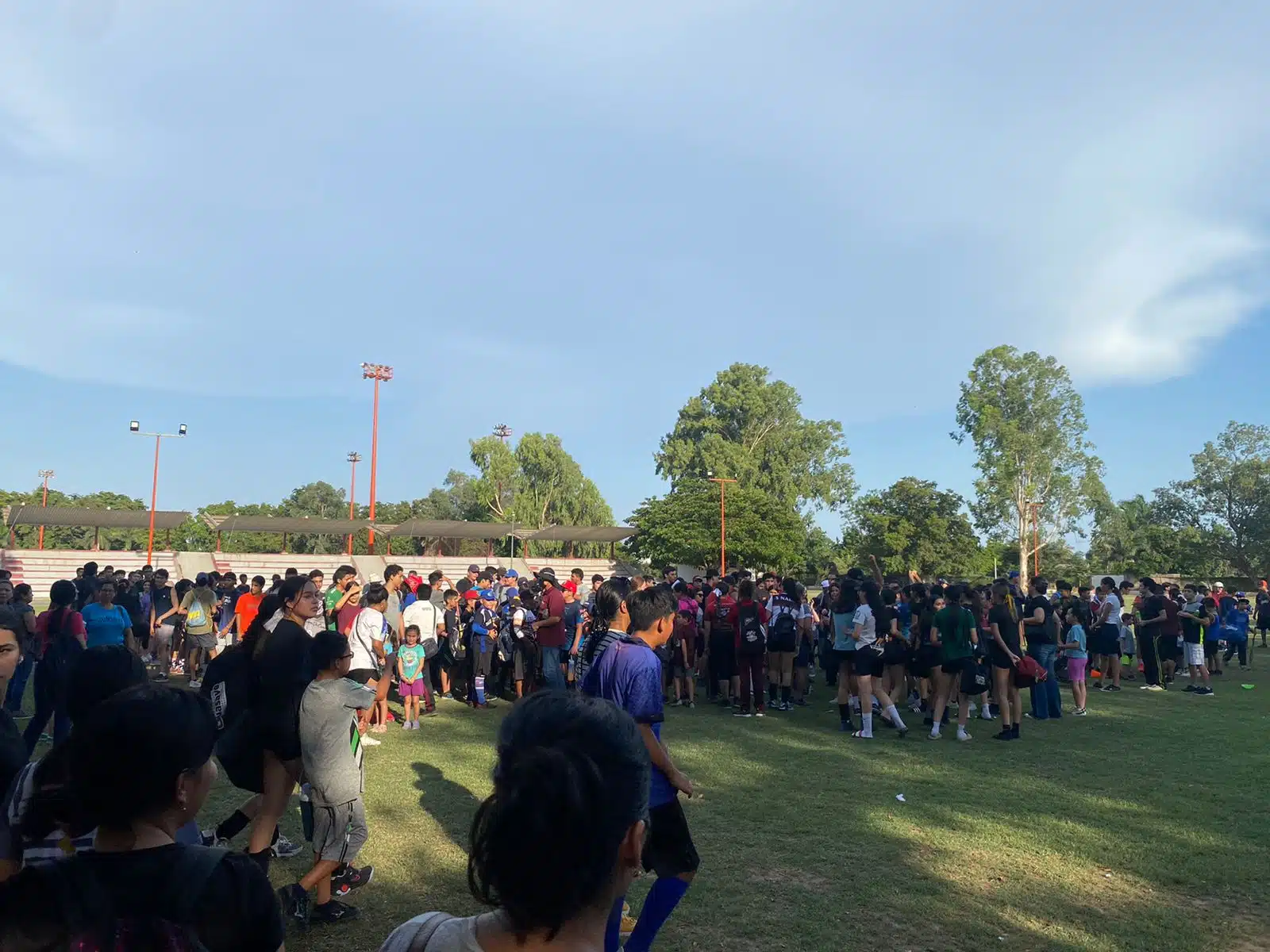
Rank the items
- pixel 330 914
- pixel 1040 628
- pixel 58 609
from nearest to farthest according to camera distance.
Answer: pixel 330 914, pixel 58 609, pixel 1040 628

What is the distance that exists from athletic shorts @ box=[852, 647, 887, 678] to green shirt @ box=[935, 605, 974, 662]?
81cm

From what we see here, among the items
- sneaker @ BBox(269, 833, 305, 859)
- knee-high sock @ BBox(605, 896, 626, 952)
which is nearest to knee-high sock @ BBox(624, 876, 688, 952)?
knee-high sock @ BBox(605, 896, 626, 952)

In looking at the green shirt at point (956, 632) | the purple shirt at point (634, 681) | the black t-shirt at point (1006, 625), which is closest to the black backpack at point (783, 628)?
the green shirt at point (956, 632)

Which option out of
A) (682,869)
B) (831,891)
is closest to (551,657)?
(831,891)

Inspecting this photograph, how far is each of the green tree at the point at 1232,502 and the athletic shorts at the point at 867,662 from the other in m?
68.4

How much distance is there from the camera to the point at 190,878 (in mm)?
1731

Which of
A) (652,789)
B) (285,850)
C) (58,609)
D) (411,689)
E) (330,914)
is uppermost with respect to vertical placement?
(58,609)

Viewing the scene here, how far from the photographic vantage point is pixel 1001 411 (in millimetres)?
56281

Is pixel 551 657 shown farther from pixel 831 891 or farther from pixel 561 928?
pixel 561 928

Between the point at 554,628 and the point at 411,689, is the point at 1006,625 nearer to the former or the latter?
the point at 554,628

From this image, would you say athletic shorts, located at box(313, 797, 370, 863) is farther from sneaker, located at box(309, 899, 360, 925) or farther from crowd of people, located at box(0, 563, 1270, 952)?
sneaker, located at box(309, 899, 360, 925)

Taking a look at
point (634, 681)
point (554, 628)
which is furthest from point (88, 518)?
point (634, 681)

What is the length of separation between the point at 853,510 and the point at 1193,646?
156 ft

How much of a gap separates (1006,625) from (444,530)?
133ft
